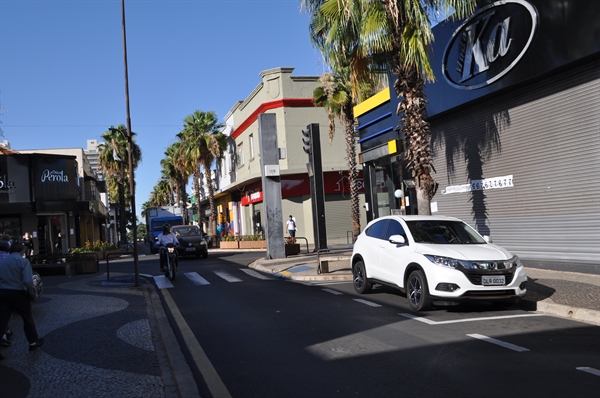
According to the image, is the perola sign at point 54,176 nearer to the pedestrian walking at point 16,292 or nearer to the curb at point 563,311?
the pedestrian walking at point 16,292

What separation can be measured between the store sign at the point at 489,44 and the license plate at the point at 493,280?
6.44 m

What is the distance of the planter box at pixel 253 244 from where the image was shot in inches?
1347

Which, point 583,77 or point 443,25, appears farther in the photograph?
point 443,25

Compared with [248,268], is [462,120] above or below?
above

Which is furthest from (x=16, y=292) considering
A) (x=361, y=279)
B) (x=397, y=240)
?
(x=361, y=279)

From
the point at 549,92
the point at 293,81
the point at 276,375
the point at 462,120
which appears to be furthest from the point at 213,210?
the point at 276,375

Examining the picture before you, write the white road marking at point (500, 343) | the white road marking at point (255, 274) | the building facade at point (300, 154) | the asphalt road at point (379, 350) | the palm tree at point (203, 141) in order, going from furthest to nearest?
1. the palm tree at point (203, 141)
2. the building facade at point (300, 154)
3. the white road marking at point (255, 274)
4. the white road marking at point (500, 343)
5. the asphalt road at point (379, 350)

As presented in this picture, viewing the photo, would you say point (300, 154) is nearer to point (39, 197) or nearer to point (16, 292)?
point (39, 197)

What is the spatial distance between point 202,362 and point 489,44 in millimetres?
11439

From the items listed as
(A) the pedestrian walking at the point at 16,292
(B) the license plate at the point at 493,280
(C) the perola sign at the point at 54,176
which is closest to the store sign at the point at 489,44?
(B) the license plate at the point at 493,280

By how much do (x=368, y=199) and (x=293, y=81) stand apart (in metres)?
16.2

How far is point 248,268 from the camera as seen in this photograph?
830 inches

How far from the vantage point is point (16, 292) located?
287 inches

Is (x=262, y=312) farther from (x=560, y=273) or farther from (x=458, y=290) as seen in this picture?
(x=560, y=273)
